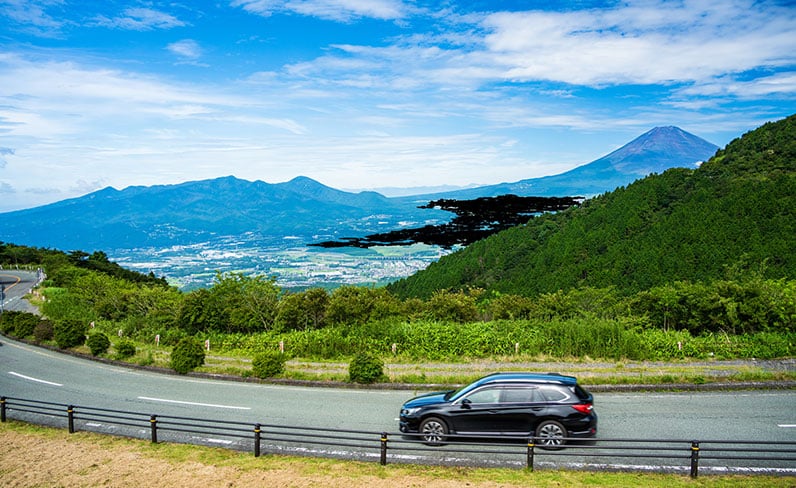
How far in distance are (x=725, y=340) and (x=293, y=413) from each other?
13942 mm

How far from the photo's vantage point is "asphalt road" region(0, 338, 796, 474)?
36.0ft

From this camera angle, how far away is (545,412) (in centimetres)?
1016

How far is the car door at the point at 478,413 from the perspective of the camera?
10.4m

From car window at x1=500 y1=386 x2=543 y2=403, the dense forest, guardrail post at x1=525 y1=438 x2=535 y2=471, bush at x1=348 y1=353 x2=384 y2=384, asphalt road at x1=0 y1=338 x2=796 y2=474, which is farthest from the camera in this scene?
the dense forest

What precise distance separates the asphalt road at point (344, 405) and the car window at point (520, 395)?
1.21 metres

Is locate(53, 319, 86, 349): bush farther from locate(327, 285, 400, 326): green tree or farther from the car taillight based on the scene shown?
the car taillight

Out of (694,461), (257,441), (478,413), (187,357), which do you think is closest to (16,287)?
(187,357)

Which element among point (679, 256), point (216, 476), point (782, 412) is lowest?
point (216, 476)

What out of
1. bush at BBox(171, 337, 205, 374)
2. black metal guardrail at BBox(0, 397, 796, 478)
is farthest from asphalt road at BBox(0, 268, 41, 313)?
black metal guardrail at BBox(0, 397, 796, 478)

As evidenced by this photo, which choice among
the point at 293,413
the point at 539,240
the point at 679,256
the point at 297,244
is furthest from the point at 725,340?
the point at 297,244

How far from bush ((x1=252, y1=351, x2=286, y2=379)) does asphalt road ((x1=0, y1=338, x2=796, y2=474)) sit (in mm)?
384

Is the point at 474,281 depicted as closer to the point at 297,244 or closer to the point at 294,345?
the point at 294,345

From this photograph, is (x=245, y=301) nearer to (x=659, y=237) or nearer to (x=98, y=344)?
(x=98, y=344)

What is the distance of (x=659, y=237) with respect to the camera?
197ft
